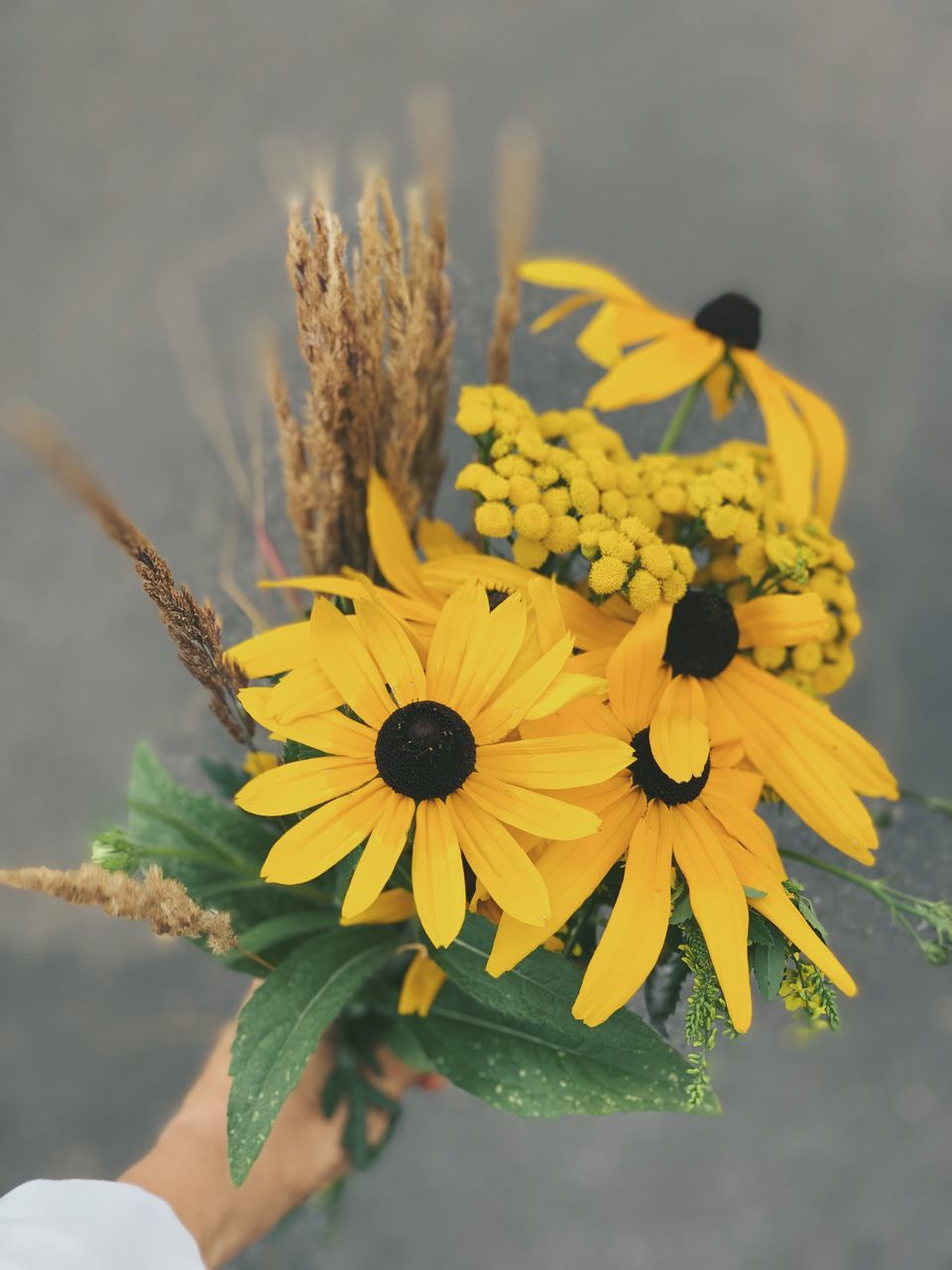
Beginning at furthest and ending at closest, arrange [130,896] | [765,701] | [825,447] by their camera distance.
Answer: [825,447] → [765,701] → [130,896]

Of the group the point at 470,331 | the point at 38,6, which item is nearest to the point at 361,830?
the point at 470,331

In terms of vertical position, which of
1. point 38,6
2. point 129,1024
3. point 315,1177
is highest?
point 38,6

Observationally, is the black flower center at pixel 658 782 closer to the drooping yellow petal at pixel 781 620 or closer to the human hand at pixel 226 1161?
the drooping yellow petal at pixel 781 620

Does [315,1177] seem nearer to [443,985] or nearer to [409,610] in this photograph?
[443,985]

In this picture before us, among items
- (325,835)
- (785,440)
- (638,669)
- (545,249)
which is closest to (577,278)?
(785,440)

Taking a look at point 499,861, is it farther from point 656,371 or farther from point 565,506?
point 656,371

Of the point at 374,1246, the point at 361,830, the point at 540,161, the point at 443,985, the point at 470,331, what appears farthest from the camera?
Answer: the point at 540,161
